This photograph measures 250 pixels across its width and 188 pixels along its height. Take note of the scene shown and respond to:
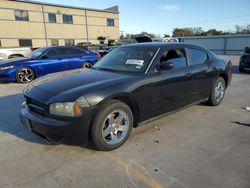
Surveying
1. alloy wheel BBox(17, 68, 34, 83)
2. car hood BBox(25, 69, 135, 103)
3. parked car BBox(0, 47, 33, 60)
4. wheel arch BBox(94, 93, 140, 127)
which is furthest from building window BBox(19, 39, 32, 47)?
wheel arch BBox(94, 93, 140, 127)

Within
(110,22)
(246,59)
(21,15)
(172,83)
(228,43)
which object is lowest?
(246,59)

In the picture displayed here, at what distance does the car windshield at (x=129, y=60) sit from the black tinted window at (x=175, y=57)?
0.79 feet

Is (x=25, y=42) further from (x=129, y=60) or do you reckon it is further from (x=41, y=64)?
(x=129, y=60)

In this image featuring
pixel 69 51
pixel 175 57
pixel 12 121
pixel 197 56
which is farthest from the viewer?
pixel 69 51

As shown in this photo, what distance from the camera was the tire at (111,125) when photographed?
308 cm

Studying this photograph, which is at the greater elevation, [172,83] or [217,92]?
[172,83]

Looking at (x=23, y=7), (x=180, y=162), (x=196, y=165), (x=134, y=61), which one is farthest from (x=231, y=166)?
(x=23, y=7)

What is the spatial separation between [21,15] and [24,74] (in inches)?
1011

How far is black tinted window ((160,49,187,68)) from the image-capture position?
161 inches

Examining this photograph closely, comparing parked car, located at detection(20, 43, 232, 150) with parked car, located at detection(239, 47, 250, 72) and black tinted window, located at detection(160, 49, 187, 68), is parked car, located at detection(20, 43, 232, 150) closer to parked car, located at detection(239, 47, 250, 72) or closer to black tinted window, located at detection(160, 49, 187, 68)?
black tinted window, located at detection(160, 49, 187, 68)

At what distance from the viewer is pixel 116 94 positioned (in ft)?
10.5

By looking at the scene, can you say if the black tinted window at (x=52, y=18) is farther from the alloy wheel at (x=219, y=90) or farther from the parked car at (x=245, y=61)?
the alloy wheel at (x=219, y=90)

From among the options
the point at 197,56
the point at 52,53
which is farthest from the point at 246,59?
the point at 52,53

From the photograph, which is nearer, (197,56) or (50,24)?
(197,56)
